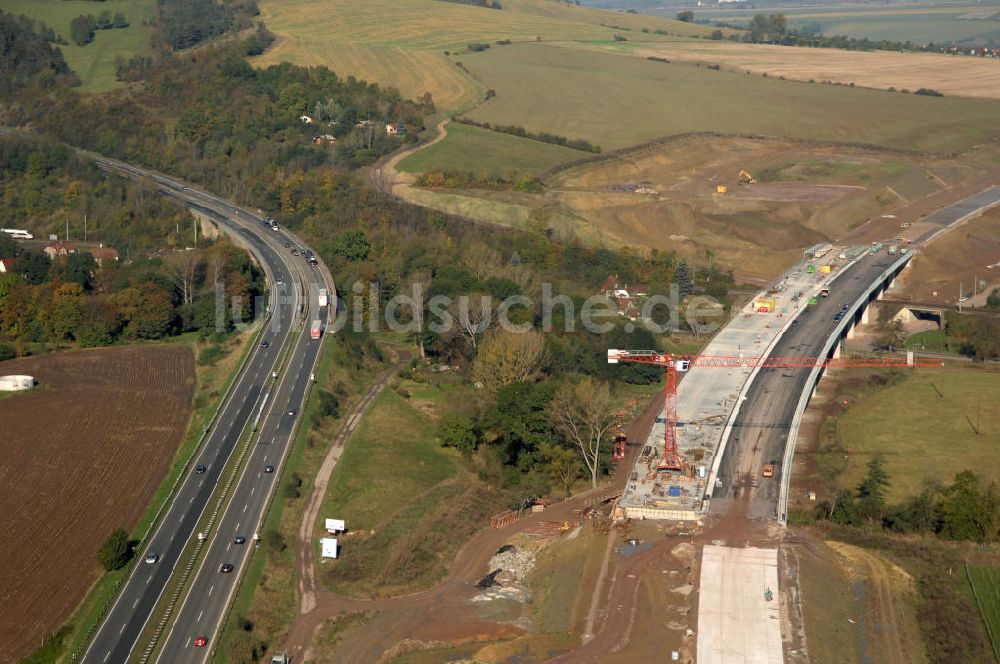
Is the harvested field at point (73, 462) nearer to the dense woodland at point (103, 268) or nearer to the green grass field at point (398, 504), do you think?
the dense woodland at point (103, 268)

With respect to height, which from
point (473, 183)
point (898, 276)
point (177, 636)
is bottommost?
point (177, 636)

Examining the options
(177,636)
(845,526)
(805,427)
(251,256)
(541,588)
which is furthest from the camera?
(251,256)

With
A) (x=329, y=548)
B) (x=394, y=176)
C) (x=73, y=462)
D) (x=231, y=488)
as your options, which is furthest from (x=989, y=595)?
(x=394, y=176)

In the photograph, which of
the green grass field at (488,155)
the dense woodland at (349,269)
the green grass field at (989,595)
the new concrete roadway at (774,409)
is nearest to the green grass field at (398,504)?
the dense woodland at (349,269)

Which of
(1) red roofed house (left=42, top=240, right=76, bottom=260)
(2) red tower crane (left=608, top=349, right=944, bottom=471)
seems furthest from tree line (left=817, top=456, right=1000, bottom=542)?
(1) red roofed house (left=42, top=240, right=76, bottom=260)

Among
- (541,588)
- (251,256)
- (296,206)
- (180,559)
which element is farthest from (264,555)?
(296,206)

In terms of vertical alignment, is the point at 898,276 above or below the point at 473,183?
below

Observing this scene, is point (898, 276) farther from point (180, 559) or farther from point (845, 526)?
point (180, 559)
